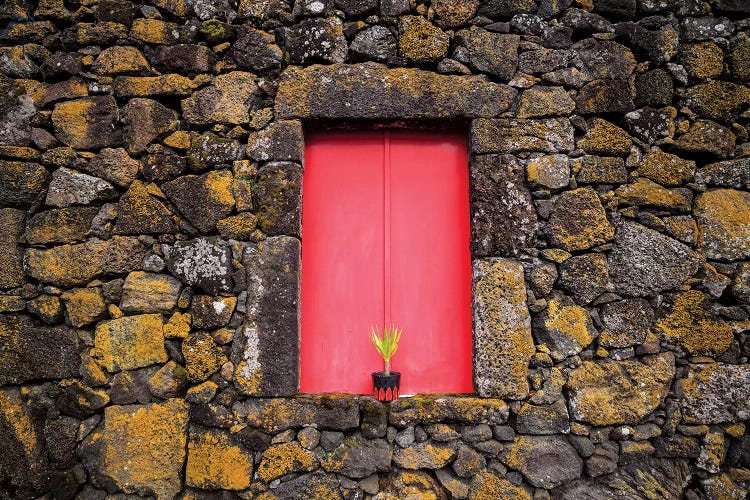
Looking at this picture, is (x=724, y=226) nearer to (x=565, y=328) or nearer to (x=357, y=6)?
(x=565, y=328)

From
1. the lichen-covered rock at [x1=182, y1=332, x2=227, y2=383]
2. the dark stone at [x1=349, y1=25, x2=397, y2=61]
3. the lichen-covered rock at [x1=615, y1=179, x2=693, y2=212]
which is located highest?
the dark stone at [x1=349, y1=25, x2=397, y2=61]

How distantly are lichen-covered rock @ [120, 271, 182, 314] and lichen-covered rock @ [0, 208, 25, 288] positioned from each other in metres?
0.65

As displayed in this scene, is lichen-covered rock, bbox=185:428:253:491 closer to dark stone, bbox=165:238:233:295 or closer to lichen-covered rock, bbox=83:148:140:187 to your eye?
dark stone, bbox=165:238:233:295

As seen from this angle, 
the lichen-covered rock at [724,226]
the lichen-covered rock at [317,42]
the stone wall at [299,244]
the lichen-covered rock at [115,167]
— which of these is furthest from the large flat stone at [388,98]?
the lichen-covered rock at [724,226]

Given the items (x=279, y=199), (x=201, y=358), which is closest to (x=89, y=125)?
(x=279, y=199)

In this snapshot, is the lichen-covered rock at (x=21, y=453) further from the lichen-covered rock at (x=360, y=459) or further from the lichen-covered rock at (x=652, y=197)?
the lichen-covered rock at (x=652, y=197)

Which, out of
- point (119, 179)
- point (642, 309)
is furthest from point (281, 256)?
point (642, 309)

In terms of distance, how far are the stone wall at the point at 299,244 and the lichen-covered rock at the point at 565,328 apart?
1 cm

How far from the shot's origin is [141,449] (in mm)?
2393

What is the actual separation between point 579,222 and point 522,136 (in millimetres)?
585

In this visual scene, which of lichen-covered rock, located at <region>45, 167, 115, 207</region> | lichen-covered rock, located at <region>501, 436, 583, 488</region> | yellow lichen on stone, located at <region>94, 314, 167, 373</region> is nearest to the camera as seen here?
lichen-covered rock, located at <region>501, 436, 583, 488</region>

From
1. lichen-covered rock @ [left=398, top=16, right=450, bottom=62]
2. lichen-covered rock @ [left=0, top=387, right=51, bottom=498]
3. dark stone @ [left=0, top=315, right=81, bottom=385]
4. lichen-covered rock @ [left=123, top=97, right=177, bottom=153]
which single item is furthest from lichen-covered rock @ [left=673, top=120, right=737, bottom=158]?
lichen-covered rock @ [left=0, top=387, right=51, bottom=498]

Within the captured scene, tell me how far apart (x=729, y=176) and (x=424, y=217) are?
1.76m

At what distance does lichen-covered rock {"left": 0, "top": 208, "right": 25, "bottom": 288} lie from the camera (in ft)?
8.30
